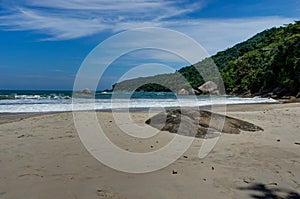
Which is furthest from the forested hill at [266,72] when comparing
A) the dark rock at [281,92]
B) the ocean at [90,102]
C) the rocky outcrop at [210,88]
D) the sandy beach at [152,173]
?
the sandy beach at [152,173]

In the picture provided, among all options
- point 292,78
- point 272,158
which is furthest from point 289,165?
point 292,78

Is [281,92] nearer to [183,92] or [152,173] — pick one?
[183,92]

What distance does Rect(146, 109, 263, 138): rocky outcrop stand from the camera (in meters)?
8.39

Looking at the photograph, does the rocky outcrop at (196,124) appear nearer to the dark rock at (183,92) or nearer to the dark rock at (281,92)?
the dark rock at (281,92)

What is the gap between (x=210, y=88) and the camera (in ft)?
258

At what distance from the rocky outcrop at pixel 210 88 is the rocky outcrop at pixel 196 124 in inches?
2715

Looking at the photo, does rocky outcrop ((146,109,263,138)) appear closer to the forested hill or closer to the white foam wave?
the forested hill

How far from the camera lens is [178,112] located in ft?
30.9

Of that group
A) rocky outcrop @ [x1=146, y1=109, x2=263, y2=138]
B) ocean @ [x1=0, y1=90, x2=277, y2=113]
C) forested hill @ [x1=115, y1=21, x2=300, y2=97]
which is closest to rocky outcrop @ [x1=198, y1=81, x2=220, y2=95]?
forested hill @ [x1=115, y1=21, x2=300, y2=97]

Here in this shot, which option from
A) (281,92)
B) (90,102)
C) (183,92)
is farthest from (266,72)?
(90,102)

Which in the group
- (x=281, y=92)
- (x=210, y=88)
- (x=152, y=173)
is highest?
(x=210, y=88)

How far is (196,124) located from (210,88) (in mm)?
71398

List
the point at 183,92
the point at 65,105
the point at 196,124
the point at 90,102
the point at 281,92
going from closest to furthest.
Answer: the point at 196,124, the point at 65,105, the point at 90,102, the point at 281,92, the point at 183,92

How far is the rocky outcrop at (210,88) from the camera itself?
78.2m
